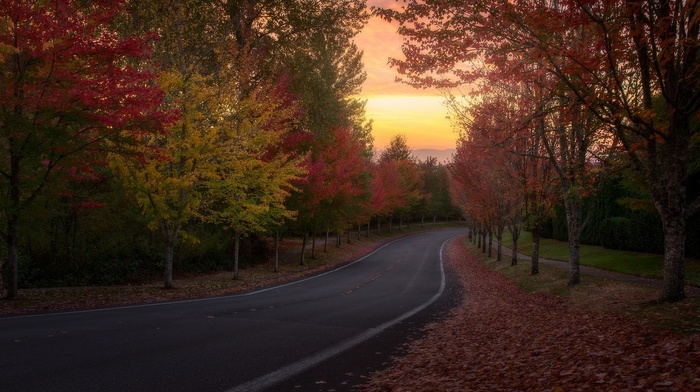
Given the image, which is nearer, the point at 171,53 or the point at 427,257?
the point at 171,53

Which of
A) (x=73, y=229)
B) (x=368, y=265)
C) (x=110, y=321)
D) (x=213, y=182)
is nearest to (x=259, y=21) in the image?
(x=213, y=182)

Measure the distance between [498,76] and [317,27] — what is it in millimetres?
12530

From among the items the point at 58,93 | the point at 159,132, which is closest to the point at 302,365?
the point at 159,132

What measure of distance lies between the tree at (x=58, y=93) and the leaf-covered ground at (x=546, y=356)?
32.7ft

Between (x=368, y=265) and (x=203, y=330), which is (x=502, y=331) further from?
(x=368, y=265)

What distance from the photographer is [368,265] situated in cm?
2972

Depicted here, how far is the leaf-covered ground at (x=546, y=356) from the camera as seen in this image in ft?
16.9

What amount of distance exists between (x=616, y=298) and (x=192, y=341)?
403 inches

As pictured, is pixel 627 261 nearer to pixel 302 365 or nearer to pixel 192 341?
pixel 302 365

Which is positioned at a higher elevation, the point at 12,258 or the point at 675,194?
the point at 675,194

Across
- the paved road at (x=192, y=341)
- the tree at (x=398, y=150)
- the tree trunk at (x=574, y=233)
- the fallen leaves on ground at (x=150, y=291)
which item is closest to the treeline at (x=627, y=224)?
the tree trunk at (x=574, y=233)

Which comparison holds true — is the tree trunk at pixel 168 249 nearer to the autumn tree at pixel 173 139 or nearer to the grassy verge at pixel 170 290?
the autumn tree at pixel 173 139

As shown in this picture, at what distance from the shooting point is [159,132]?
13.7m

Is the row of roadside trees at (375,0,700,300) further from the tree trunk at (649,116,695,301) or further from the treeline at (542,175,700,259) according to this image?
the treeline at (542,175,700,259)
